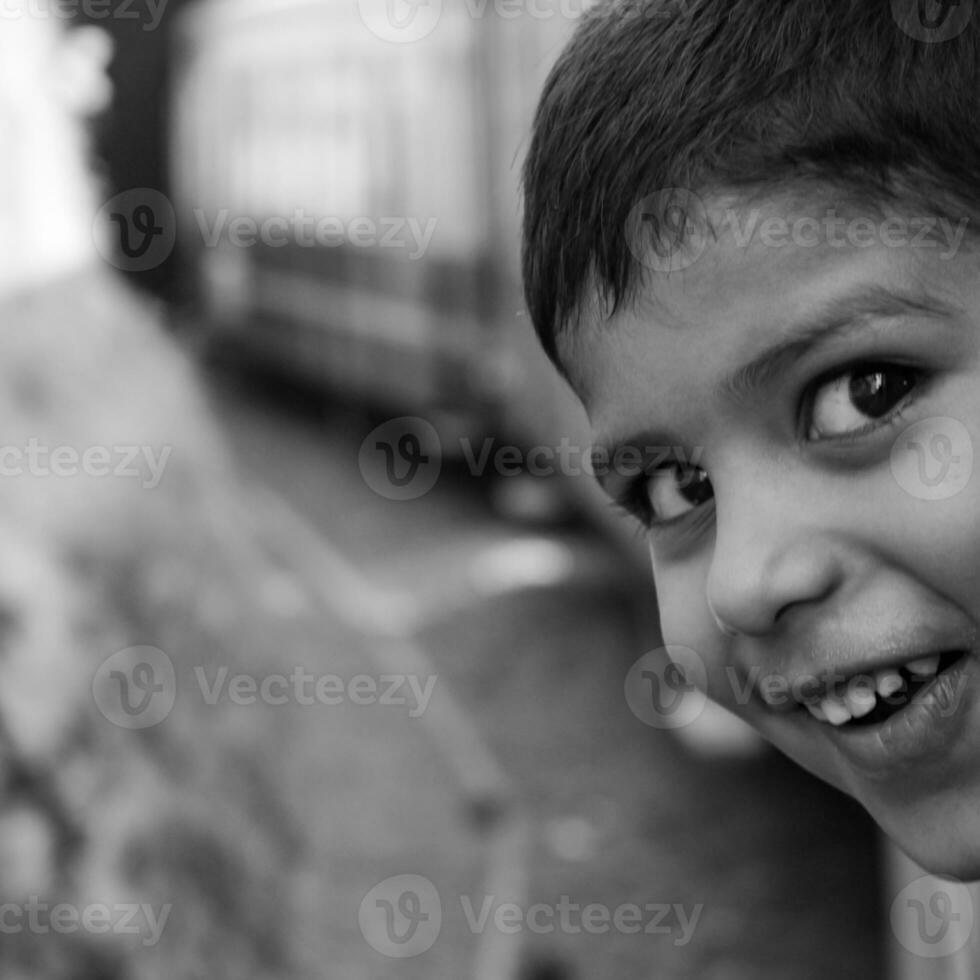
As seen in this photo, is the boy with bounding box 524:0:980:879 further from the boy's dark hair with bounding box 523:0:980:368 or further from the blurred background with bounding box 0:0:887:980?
the blurred background with bounding box 0:0:887:980

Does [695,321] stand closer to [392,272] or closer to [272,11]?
[392,272]

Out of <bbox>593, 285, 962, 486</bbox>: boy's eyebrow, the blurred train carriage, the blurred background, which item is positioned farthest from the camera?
the blurred train carriage

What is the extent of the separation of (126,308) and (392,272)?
5.63 metres

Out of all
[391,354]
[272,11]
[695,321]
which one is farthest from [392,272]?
[695,321]

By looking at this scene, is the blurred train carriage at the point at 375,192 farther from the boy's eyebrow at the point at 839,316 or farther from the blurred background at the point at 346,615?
the boy's eyebrow at the point at 839,316

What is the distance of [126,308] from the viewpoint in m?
3.18

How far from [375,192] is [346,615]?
3.69 m

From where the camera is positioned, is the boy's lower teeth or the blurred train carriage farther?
the blurred train carriage

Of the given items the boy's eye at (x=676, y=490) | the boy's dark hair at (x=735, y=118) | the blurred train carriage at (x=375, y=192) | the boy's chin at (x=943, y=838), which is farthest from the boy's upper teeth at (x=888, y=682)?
the blurred train carriage at (x=375, y=192)

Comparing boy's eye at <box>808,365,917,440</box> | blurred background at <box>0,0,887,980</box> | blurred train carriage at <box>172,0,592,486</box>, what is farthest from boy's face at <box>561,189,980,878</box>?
blurred train carriage at <box>172,0,592,486</box>

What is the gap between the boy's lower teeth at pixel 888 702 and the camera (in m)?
1.23

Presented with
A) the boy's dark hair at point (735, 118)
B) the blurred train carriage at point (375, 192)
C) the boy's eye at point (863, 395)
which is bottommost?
the blurred train carriage at point (375, 192)

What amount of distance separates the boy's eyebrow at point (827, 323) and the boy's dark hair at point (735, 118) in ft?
0.24

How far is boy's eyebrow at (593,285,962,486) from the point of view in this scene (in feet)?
3.82
